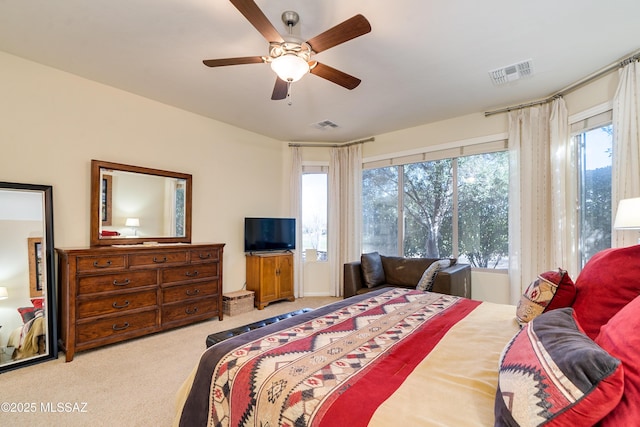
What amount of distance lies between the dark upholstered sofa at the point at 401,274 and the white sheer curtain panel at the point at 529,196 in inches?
23.0

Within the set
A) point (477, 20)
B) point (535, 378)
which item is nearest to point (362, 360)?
point (535, 378)

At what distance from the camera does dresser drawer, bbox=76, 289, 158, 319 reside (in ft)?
8.95

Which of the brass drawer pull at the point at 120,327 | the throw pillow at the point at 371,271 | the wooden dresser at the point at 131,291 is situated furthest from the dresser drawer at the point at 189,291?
the throw pillow at the point at 371,271

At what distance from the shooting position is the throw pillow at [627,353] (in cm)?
69

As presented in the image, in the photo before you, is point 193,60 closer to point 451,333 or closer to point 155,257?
point 155,257

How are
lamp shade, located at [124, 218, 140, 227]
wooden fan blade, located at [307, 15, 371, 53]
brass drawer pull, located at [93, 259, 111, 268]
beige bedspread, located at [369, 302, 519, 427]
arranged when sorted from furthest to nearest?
lamp shade, located at [124, 218, 140, 227] < brass drawer pull, located at [93, 259, 111, 268] < wooden fan blade, located at [307, 15, 371, 53] < beige bedspread, located at [369, 302, 519, 427]

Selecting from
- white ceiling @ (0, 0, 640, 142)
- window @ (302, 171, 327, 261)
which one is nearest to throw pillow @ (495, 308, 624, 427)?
white ceiling @ (0, 0, 640, 142)

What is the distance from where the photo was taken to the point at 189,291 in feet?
11.3

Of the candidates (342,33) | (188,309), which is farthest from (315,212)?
(342,33)

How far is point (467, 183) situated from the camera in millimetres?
4172

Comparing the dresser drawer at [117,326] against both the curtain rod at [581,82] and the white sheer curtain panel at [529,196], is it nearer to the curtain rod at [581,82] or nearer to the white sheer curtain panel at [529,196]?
the white sheer curtain panel at [529,196]

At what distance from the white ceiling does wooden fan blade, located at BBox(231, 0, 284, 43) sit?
0.31 meters

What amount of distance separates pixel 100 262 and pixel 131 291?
1.36 ft

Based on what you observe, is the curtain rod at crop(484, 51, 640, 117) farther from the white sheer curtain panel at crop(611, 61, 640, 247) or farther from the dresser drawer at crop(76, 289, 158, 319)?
the dresser drawer at crop(76, 289, 158, 319)
